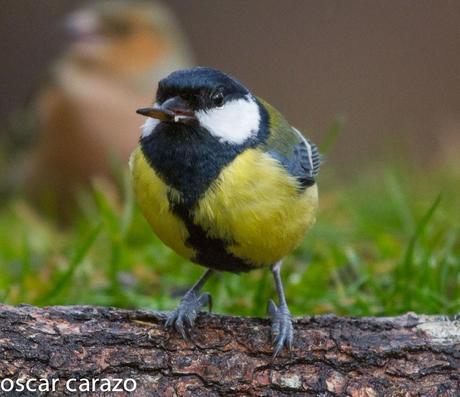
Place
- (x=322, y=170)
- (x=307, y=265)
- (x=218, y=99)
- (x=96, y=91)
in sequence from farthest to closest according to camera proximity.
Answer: (x=96, y=91), (x=322, y=170), (x=307, y=265), (x=218, y=99)

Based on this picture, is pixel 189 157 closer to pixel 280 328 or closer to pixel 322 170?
pixel 280 328

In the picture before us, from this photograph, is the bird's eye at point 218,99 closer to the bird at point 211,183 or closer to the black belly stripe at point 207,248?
the bird at point 211,183

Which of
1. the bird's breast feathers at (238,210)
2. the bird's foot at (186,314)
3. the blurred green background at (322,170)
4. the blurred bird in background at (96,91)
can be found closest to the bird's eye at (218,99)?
the bird's breast feathers at (238,210)

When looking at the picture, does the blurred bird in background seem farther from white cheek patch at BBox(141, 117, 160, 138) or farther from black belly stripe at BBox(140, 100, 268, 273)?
black belly stripe at BBox(140, 100, 268, 273)

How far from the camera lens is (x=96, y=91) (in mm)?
5520

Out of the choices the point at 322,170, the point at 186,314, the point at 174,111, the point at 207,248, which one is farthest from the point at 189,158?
the point at 322,170

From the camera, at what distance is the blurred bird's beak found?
228 centimetres

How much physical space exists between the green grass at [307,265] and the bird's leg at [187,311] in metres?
0.42

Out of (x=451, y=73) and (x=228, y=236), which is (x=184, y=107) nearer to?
(x=228, y=236)

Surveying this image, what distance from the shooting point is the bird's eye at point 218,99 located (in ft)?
7.79

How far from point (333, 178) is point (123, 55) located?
1.63 metres

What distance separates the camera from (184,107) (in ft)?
7.64

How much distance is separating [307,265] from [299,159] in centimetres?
92

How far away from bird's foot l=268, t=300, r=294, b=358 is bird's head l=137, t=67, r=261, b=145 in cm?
52
